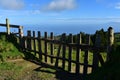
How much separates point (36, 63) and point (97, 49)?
5558 mm

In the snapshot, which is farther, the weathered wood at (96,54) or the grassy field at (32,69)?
the weathered wood at (96,54)

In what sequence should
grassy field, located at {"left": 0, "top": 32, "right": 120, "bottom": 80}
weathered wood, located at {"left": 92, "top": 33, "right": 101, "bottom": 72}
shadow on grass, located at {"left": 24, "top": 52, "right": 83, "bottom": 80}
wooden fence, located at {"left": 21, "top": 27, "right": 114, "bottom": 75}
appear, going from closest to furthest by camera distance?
grassy field, located at {"left": 0, "top": 32, "right": 120, "bottom": 80}
weathered wood, located at {"left": 92, "top": 33, "right": 101, "bottom": 72}
wooden fence, located at {"left": 21, "top": 27, "right": 114, "bottom": 75}
shadow on grass, located at {"left": 24, "top": 52, "right": 83, "bottom": 80}

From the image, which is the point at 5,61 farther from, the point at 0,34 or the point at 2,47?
the point at 0,34

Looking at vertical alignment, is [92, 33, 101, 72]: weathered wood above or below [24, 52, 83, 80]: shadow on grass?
above

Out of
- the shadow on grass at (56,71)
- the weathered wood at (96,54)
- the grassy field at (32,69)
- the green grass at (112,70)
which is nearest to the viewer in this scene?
the green grass at (112,70)

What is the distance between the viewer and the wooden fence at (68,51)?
1443 centimetres

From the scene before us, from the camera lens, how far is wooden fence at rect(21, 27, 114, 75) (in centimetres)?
1443

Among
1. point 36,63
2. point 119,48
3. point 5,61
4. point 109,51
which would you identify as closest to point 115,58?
point 119,48

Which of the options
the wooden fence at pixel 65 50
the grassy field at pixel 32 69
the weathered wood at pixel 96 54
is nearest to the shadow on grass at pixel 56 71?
the grassy field at pixel 32 69

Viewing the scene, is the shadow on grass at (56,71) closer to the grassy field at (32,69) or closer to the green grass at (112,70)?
the grassy field at (32,69)

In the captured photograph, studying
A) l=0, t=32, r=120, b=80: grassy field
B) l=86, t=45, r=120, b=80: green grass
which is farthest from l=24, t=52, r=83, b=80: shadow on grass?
l=86, t=45, r=120, b=80: green grass

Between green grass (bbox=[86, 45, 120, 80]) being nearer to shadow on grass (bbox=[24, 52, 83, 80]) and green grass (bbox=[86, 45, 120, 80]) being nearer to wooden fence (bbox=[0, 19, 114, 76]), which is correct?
wooden fence (bbox=[0, 19, 114, 76])

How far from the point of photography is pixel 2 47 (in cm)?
2019

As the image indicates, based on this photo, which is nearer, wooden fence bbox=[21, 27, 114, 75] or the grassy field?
the grassy field
